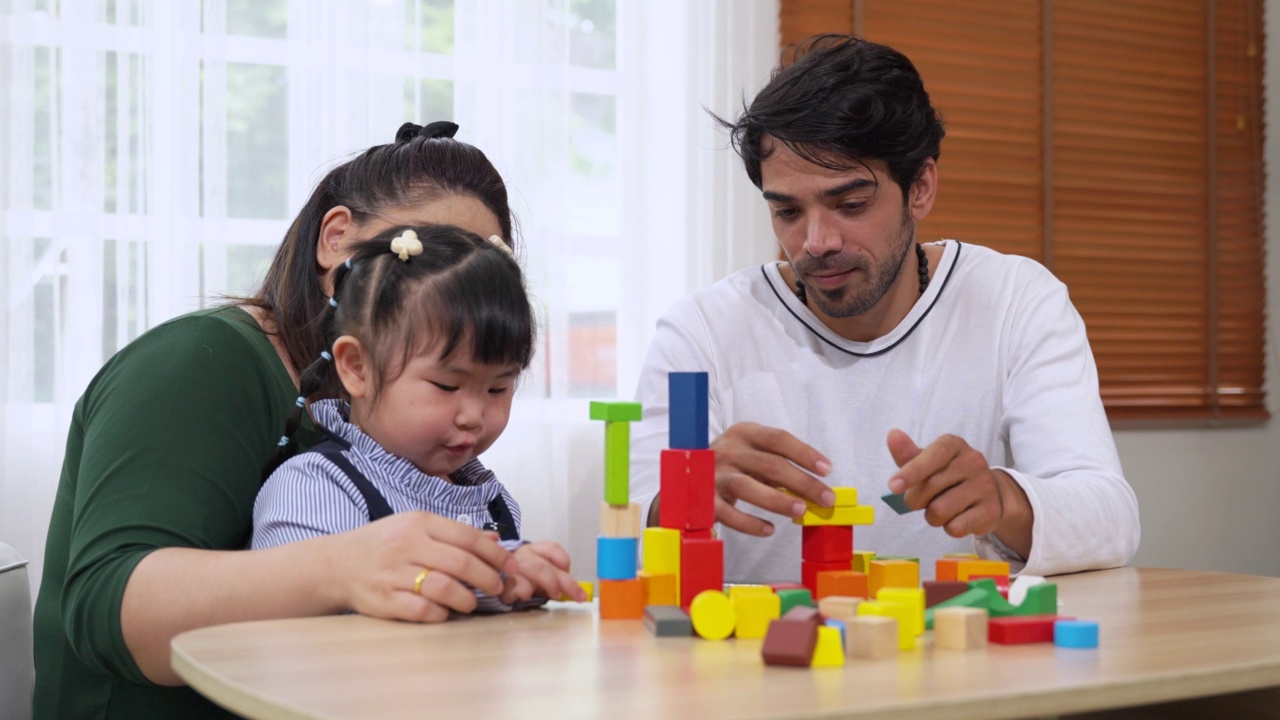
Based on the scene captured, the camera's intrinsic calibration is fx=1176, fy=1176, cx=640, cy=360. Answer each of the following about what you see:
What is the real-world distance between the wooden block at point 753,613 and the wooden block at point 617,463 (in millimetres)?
176

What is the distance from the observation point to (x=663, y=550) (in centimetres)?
113

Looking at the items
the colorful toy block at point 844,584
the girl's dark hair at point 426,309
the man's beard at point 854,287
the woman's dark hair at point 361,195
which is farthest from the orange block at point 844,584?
the man's beard at point 854,287

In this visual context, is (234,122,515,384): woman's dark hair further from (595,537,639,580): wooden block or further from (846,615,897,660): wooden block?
(846,615,897,660): wooden block

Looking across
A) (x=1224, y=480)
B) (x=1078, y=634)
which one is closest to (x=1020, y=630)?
(x=1078, y=634)

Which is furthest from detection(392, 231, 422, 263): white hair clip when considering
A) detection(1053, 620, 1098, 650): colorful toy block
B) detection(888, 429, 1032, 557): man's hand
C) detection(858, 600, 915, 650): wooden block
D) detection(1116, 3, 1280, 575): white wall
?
detection(1116, 3, 1280, 575): white wall

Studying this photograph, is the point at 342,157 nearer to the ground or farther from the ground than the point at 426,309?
farther from the ground

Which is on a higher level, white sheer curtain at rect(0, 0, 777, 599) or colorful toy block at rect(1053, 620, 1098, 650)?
white sheer curtain at rect(0, 0, 777, 599)

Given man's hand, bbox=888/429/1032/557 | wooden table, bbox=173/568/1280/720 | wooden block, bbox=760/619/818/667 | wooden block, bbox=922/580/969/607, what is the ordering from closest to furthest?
wooden table, bbox=173/568/1280/720, wooden block, bbox=760/619/818/667, wooden block, bbox=922/580/969/607, man's hand, bbox=888/429/1032/557

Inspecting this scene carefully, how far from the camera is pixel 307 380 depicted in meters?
1.38

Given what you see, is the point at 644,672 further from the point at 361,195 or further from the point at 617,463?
the point at 361,195

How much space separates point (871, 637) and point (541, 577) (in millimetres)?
355

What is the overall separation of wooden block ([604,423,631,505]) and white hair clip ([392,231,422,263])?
15.0 inches

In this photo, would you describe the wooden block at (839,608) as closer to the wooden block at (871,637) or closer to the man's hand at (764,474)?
the wooden block at (871,637)

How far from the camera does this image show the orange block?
3.81ft
